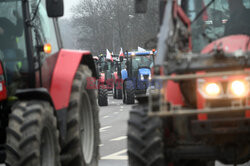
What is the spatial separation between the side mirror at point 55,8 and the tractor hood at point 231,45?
1.68m

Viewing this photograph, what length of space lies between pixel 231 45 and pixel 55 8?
202 cm

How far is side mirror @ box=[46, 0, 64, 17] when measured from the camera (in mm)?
7820

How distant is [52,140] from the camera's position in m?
7.34

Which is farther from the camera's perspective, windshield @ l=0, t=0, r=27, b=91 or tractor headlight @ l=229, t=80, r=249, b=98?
windshield @ l=0, t=0, r=27, b=91

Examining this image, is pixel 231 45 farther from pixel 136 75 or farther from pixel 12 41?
pixel 136 75

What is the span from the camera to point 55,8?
782cm

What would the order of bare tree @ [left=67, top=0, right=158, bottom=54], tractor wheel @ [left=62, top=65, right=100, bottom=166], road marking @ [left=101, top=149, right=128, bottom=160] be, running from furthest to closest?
bare tree @ [left=67, top=0, right=158, bottom=54]
road marking @ [left=101, top=149, right=128, bottom=160]
tractor wheel @ [left=62, top=65, right=100, bottom=166]

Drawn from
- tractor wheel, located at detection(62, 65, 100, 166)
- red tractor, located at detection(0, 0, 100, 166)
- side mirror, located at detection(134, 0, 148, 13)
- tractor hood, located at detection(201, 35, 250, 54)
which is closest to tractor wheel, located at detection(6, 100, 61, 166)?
red tractor, located at detection(0, 0, 100, 166)

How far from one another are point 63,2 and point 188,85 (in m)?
1.91

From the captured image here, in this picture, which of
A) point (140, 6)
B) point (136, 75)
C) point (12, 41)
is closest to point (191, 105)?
point (140, 6)

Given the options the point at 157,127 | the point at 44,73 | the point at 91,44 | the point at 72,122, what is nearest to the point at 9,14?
the point at 44,73

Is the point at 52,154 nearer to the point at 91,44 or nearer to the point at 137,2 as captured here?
the point at 137,2

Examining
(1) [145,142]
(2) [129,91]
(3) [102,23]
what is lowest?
(2) [129,91]

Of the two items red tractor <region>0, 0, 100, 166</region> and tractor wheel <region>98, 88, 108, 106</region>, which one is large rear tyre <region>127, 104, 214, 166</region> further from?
tractor wheel <region>98, 88, 108, 106</region>
